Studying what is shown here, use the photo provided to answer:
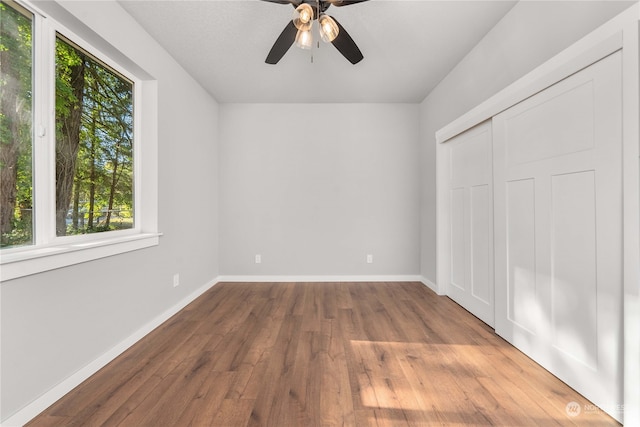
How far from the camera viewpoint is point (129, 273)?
82.7 inches

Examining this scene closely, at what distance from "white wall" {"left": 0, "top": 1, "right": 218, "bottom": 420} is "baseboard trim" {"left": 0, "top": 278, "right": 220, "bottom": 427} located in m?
0.03

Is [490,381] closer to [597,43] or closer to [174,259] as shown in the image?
[597,43]

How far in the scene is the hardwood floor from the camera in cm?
136

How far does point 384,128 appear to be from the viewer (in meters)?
3.93

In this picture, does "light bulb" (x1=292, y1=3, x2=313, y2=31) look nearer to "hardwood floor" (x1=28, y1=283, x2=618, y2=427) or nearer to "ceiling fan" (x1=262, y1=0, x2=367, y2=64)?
"ceiling fan" (x1=262, y1=0, x2=367, y2=64)

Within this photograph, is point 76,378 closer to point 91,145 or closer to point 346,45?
point 91,145

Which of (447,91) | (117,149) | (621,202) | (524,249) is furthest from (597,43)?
(117,149)

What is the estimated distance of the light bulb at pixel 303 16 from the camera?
5.38ft

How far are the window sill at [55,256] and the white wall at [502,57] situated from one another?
3012mm

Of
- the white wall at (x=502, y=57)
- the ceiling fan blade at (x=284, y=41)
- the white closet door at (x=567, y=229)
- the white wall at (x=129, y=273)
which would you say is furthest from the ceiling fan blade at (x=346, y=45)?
the white wall at (x=129, y=273)

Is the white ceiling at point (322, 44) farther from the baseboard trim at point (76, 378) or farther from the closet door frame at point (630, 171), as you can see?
the baseboard trim at point (76, 378)

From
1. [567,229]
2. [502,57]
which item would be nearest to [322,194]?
[502,57]

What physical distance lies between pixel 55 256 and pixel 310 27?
196 cm

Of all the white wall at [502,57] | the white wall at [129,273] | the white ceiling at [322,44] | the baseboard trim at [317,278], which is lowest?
the baseboard trim at [317,278]
